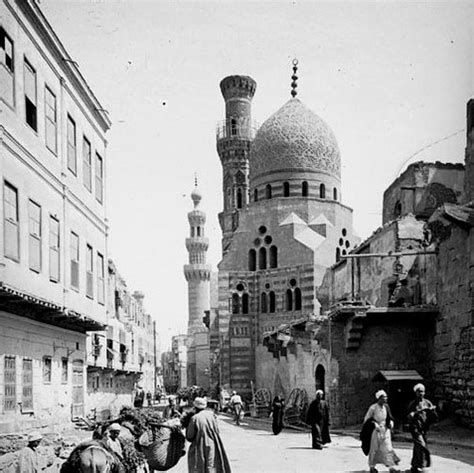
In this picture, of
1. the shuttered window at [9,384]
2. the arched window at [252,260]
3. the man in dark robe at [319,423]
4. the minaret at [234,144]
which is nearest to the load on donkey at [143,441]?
the shuttered window at [9,384]

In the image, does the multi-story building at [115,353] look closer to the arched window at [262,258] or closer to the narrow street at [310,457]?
the narrow street at [310,457]

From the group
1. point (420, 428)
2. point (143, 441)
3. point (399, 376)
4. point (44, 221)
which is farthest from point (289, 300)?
point (143, 441)

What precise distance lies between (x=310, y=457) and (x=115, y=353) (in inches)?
735

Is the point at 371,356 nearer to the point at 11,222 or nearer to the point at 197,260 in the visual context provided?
the point at 11,222

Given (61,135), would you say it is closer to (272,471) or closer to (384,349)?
(272,471)

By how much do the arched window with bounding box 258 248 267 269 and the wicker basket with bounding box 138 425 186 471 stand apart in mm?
32078

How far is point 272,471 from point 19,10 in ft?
25.1

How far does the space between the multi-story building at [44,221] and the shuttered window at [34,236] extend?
0.06 feet

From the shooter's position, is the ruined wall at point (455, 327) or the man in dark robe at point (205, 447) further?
the ruined wall at point (455, 327)

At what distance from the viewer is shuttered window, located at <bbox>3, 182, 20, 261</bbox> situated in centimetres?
952

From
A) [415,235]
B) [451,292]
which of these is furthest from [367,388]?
[415,235]

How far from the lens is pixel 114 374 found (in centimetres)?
3033

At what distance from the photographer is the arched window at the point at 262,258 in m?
40.1

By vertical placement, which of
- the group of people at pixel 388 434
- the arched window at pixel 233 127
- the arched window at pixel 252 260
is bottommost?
the group of people at pixel 388 434
